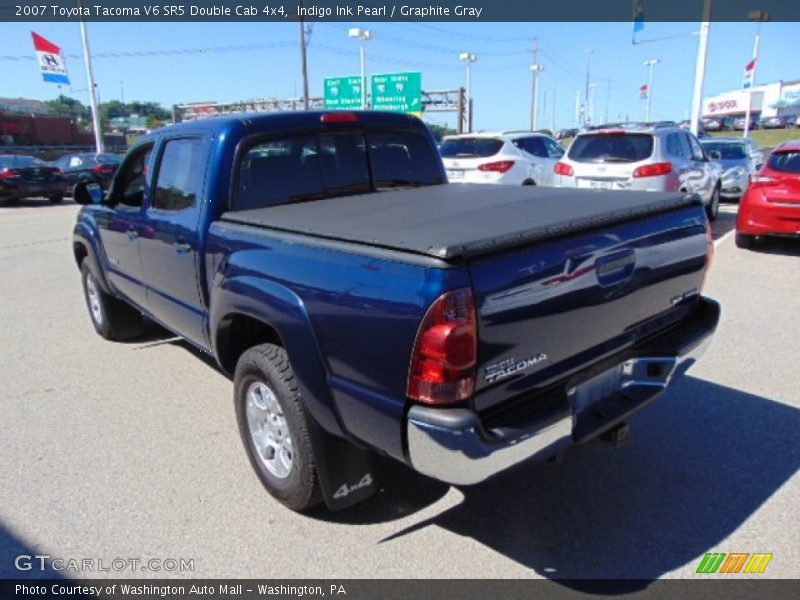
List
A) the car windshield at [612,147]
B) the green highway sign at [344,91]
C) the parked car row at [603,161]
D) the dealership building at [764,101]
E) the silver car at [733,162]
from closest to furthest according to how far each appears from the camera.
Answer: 1. the parked car row at [603,161]
2. the car windshield at [612,147]
3. the silver car at [733,162]
4. the green highway sign at [344,91]
5. the dealership building at [764,101]

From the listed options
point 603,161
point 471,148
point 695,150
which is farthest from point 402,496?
point 695,150

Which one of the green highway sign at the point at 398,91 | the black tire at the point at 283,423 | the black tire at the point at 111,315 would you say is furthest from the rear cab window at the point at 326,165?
the green highway sign at the point at 398,91

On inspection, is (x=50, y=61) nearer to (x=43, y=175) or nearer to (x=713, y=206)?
(x=43, y=175)

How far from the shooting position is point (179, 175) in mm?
3865

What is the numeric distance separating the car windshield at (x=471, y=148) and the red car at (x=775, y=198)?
4.49 meters

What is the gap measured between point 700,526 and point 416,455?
1.57 metres

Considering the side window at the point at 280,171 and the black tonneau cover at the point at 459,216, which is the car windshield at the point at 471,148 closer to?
the black tonneau cover at the point at 459,216

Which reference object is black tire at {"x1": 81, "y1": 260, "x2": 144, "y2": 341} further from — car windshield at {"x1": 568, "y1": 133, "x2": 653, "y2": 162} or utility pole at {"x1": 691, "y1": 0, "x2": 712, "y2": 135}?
utility pole at {"x1": 691, "y1": 0, "x2": 712, "y2": 135}

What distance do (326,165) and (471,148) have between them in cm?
835

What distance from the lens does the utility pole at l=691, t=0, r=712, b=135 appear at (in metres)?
17.2

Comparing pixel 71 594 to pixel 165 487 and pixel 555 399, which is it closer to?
pixel 165 487

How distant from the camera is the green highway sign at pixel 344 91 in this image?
120 feet

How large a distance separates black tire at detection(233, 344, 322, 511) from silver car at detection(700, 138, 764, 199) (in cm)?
1311

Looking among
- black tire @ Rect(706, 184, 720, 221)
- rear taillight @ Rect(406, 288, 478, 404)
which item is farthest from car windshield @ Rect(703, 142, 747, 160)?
rear taillight @ Rect(406, 288, 478, 404)
